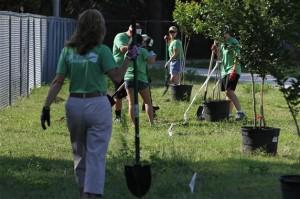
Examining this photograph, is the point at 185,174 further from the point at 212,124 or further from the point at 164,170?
the point at 212,124

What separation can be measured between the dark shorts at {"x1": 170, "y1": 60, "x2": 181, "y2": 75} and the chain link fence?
3.54 m

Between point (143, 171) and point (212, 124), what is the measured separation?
652 centimetres

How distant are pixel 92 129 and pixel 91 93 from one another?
322mm

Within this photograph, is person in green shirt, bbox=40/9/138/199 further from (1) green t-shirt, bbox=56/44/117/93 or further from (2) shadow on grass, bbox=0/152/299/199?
(2) shadow on grass, bbox=0/152/299/199

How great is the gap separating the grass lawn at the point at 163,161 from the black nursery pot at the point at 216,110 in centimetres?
27

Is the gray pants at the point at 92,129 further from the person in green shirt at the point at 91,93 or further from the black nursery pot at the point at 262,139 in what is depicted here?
the black nursery pot at the point at 262,139

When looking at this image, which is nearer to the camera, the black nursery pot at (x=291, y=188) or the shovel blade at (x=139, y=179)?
the black nursery pot at (x=291, y=188)

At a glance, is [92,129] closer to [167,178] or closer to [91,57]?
[91,57]

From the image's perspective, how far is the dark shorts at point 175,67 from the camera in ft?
62.7

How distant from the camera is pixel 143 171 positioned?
7.30m

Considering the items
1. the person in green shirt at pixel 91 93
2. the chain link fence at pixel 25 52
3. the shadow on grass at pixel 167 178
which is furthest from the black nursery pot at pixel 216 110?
the person in green shirt at pixel 91 93

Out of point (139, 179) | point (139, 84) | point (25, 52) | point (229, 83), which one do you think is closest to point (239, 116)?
point (229, 83)

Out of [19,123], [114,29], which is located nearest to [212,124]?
[19,123]

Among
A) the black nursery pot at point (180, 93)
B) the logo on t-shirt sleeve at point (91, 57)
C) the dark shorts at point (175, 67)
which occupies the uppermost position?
the logo on t-shirt sleeve at point (91, 57)
